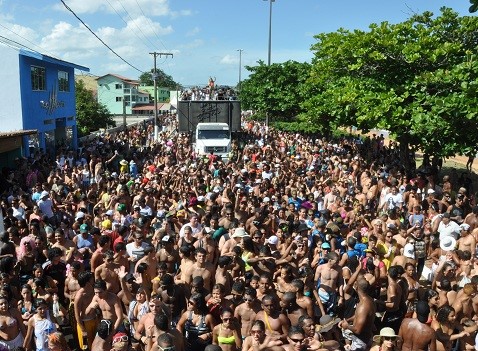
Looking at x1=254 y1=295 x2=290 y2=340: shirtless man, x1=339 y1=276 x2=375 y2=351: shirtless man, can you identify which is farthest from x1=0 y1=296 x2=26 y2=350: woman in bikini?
x1=339 y1=276 x2=375 y2=351: shirtless man

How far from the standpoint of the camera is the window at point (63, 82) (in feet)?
79.3

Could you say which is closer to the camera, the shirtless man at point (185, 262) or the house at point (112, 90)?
the shirtless man at point (185, 262)

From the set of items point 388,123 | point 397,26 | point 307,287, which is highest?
point 397,26

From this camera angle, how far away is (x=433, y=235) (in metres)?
8.90

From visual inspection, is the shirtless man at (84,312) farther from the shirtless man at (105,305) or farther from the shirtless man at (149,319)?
the shirtless man at (149,319)

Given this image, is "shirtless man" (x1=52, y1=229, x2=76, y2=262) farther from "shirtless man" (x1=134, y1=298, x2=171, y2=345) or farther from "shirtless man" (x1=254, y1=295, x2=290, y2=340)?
"shirtless man" (x1=254, y1=295, x2=290, y2=340)

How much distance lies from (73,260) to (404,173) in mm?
10840

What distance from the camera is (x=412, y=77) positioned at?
49.4 feet

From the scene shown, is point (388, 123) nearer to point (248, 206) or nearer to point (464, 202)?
point (464, 202)

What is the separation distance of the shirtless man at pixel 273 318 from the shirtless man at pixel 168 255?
231cm

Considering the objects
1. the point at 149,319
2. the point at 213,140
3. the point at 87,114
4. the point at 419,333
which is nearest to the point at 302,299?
the point at 419,333

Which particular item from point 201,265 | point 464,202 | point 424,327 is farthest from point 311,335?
point 464,202

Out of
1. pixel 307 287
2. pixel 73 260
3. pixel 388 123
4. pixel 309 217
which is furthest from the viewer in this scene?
pixel 388 123

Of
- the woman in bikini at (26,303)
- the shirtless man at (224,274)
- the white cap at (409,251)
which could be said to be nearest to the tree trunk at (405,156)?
the white cap at (409,251)
